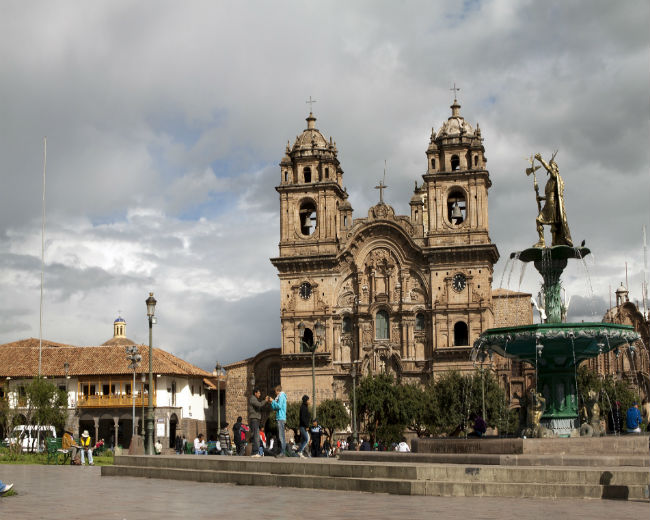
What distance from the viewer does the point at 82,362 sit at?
6359 cm

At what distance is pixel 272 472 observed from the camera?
1736 cm

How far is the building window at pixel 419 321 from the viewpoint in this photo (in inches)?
2240

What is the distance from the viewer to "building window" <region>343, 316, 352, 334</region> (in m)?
58.3

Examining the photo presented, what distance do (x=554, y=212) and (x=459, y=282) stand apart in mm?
33940

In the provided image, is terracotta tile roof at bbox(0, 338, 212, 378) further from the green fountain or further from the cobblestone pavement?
the cobblestone pavement

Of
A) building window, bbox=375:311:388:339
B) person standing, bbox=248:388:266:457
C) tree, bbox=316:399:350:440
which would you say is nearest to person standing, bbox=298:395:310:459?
person standing, bbox=248:388:266:457

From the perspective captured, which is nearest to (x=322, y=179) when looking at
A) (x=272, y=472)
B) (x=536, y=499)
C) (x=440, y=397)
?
(x=440, y=397)

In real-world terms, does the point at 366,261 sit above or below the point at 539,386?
above

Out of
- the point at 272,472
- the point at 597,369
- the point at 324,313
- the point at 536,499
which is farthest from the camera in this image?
the point at 597,369

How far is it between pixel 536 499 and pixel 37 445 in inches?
1444

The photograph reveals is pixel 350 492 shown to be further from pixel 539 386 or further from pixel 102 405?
pixel 102 405

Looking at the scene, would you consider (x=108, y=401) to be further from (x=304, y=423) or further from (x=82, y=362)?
(x=304, y=423)

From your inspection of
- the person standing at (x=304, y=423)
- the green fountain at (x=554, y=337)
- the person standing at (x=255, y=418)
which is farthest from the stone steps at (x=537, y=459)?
the green fountain at (x=554, y=337)

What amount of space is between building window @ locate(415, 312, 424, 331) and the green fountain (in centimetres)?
3394
